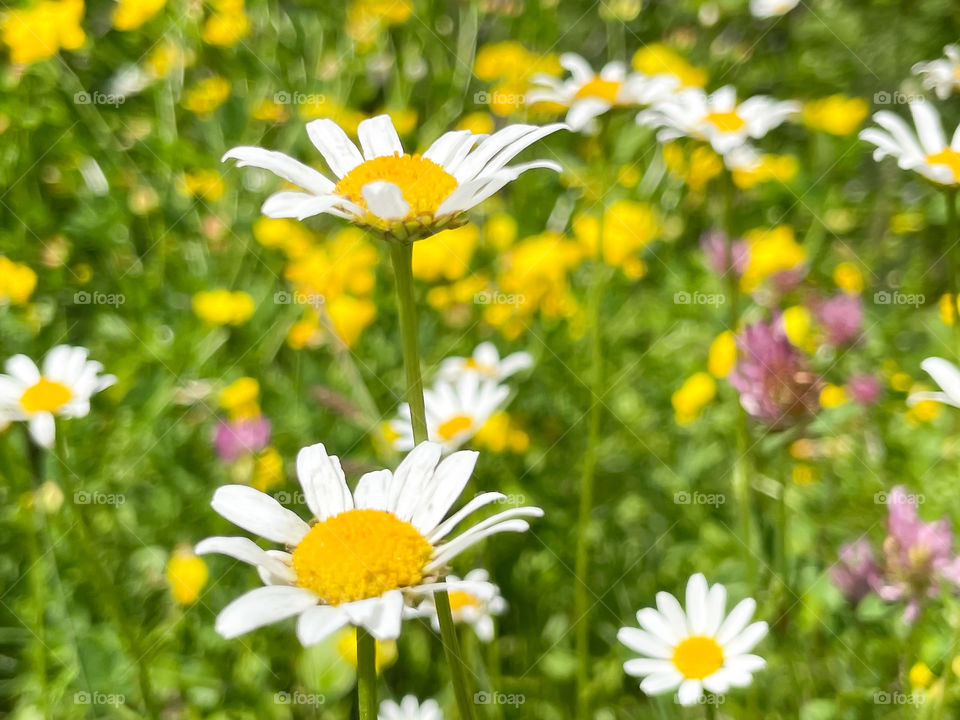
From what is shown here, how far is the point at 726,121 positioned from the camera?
4.26ft

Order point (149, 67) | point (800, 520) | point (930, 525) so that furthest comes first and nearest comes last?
point (149, 67) → point (800, 520) → point (930, 525)

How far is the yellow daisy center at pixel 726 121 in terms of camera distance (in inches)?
50.5

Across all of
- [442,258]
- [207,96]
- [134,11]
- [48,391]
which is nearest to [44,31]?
[134,11]

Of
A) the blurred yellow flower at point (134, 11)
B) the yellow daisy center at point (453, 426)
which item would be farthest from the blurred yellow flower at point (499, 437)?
the blurred yellow flower at point (134, 11)

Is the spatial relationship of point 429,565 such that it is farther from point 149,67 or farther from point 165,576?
point 149,67

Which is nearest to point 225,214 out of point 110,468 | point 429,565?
point 110,468

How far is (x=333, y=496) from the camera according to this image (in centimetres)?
70

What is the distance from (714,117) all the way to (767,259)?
17.3 inches

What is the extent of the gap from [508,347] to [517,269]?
0.16 m

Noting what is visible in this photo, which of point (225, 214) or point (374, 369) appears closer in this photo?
point (374, 369)

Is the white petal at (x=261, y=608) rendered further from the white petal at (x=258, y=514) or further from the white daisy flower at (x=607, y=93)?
the white daisy flower at (x=607, y=93)

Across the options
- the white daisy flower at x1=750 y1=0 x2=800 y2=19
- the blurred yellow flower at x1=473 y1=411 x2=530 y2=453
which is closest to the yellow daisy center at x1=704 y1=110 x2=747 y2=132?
the blurred yellow flower at x1=473 y1=411 x2=530 y2=453

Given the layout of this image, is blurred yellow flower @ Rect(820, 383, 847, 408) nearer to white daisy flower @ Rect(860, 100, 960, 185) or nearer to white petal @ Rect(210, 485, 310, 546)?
white daisy flower @ Rect(860, 100, 960, 185)

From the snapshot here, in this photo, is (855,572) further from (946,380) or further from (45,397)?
(45,397)
